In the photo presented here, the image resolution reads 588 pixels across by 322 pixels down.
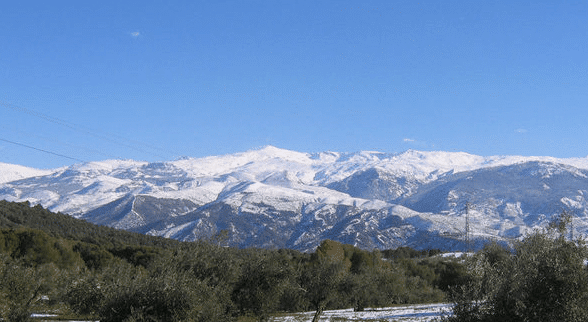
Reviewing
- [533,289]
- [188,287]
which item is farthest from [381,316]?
[533,289]

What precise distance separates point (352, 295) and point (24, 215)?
122458 mm

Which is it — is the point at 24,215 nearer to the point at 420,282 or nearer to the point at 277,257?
the point at 420,282

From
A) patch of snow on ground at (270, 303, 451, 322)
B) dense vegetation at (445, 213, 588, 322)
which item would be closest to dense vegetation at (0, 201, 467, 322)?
dense vegetation at (445, 213, 588, 322)

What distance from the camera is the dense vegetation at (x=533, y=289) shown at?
80.8 feet

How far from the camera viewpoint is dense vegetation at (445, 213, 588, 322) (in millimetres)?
24641

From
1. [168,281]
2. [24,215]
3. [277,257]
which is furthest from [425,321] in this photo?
[24,215]

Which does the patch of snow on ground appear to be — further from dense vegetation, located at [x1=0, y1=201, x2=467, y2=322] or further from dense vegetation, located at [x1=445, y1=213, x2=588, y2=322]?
dense vegetation, located at [x1=445, y1=213, x2=588, y2=322]

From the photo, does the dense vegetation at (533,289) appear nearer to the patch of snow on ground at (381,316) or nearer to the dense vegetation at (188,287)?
the dense vegetation at (188,287)

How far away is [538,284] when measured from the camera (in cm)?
2533

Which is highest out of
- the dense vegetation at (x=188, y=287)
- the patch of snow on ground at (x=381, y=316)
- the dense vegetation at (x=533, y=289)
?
the dense vegetation at (x=533, y=289)

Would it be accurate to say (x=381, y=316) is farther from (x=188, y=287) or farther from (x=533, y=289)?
(x=533, y=289)

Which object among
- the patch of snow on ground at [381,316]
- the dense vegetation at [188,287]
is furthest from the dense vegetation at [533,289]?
the patch of snow on ground at [381,316]

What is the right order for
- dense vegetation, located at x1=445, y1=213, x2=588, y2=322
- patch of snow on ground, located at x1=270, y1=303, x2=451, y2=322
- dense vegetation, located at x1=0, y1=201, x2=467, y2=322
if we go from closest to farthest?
dense vegetation, located at x1=445, y1=213, x2=588, y2=322, dense vegetation, located at x1=0, y1=201, x2=467, y2=322, patch of snow on ground, located at x1=270, y1=303, x2=451, y2=322

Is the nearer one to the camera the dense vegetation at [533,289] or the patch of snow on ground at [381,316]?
the dense vegetation at [533,289]
